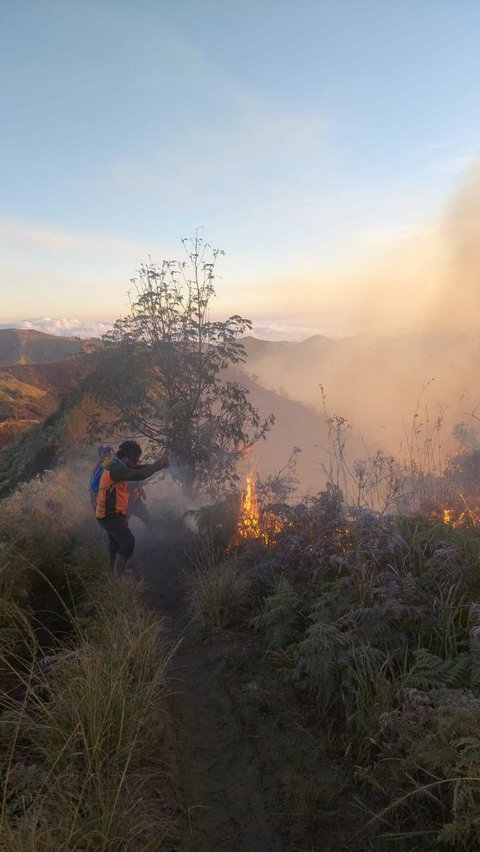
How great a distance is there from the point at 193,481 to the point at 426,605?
6.04 meters

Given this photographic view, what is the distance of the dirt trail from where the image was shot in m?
2.70

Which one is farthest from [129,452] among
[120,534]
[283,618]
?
[283,618]

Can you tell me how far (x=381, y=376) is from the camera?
196 feet

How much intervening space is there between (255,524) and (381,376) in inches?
2217

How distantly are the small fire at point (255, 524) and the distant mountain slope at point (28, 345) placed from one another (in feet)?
163

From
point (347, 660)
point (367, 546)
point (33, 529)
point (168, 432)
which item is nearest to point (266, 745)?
point (347, 660)

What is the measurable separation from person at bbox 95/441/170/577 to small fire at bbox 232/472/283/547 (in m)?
1.35

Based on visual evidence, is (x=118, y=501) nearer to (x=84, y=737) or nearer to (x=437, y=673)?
(x=84, y=737)

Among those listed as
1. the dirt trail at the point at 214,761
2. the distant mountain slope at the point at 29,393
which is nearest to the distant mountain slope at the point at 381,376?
the distant mountain slope at the point at 29,393

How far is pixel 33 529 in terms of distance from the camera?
19.8ft

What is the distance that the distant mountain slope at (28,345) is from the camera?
55.2 meters

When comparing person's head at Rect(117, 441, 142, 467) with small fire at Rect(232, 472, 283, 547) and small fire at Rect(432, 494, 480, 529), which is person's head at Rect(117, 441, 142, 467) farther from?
small fire at Rect(432, 494, 480, 529)

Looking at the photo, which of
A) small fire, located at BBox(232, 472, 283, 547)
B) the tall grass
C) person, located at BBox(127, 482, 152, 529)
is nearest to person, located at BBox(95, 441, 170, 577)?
the tall grass

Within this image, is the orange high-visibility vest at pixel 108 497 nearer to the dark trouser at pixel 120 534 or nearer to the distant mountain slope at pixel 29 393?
the dark trouser at pixel 120 534
